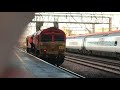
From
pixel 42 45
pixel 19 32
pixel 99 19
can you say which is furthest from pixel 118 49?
pixel 19 32

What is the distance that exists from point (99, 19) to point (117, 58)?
8.01 meters

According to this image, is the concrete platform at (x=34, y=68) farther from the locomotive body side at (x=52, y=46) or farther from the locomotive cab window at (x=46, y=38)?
the locomotive cab window at (x=46, y=38)

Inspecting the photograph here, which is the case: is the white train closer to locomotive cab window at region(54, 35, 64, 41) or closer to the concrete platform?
locomotive cab window at region(54, 35, 64, 41)

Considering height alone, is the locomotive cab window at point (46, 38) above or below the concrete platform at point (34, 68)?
above

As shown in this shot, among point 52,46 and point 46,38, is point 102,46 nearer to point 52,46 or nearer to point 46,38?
point 46,38

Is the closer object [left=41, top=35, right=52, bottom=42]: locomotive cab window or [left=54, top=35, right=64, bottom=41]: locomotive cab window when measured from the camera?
[left=54, top=35, right=64, bottom=41]: locomotive cab window

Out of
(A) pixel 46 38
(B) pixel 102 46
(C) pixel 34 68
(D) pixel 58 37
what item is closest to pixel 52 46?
(D) pixel 58 37

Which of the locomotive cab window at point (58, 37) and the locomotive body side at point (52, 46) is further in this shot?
the locomotive cab window at point (58, 37)

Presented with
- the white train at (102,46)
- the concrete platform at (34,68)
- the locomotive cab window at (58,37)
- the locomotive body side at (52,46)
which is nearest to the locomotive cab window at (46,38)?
the locomotive body side at (52,46)

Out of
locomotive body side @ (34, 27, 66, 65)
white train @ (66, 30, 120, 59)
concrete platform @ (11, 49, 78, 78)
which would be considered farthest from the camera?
white train @ (66, 30, 120, 59)

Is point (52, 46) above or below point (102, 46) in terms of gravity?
above

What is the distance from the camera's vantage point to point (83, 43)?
20.3m

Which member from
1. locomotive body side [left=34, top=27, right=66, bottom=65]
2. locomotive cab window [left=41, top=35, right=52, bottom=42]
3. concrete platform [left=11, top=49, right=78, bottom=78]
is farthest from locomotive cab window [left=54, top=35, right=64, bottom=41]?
concrete platform [left=11, top=49, right=78, bottom=78]
